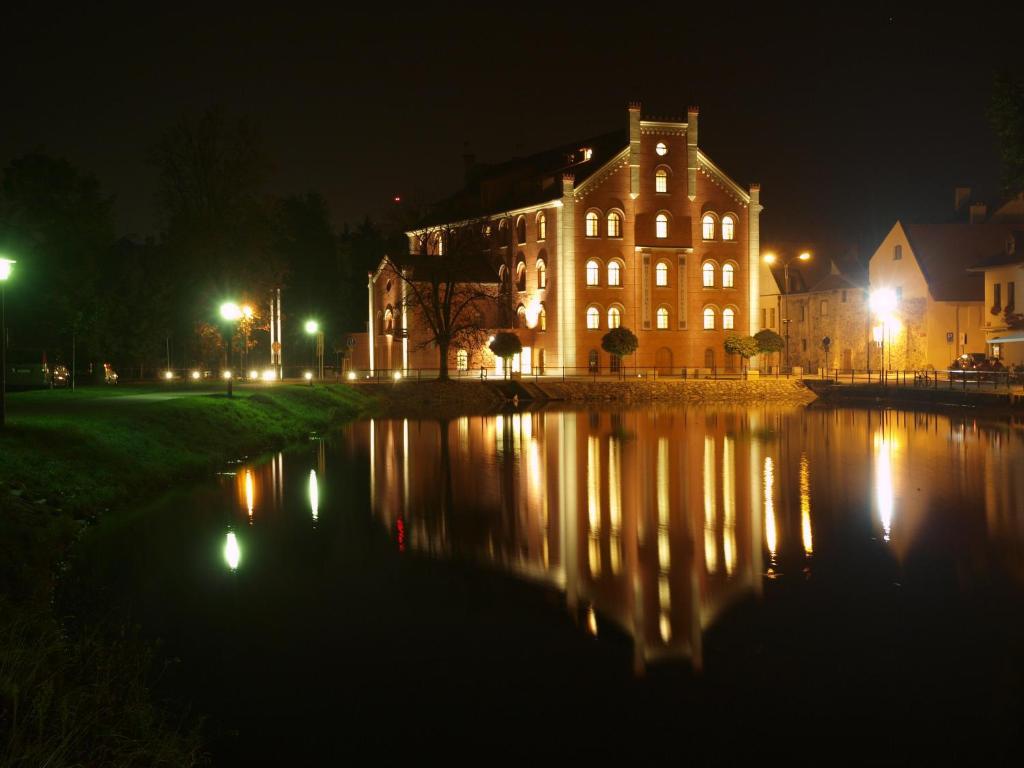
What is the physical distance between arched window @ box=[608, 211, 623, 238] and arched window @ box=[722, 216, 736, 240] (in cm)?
811

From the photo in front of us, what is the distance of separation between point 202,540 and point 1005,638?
12464 millimetres

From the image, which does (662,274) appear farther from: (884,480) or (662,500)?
(662,500)

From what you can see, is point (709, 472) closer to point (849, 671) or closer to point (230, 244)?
point (849, 671)

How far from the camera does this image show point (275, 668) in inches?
466

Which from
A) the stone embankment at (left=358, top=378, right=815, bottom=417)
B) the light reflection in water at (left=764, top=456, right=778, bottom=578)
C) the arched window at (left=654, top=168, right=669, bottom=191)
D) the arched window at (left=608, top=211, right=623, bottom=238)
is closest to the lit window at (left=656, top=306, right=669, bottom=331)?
the arched window at (left=608, top=211, right=623, bottom=238)

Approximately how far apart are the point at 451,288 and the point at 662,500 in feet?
161

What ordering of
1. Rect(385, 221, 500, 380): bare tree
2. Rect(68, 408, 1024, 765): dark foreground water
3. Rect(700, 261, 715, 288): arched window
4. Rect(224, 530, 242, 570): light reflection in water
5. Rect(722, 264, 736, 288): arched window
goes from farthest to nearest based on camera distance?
Rect(722, 264, 736, 288): arched window
Rect(700, 261, 715, 288): arched window
Rect(385, 221, 500, 380): bare tree
Rect(224, 530, 242, 570): light reflection in water
Rect(68, 408, 1024, 765): dark foreground water

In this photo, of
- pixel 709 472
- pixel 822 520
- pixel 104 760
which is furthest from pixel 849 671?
pixel 709 472

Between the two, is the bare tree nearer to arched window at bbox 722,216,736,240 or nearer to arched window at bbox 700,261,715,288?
arched window at bbox 700,261,715,288

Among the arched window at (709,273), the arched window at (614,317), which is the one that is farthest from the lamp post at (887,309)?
the arched window at (614,317)

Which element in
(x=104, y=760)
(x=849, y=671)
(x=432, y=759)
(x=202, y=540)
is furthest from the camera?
(x=202, y=540)

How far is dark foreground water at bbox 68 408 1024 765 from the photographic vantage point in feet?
33.3

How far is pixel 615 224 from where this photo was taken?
7944 centimetres

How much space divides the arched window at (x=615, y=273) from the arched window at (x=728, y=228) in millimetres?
8515
